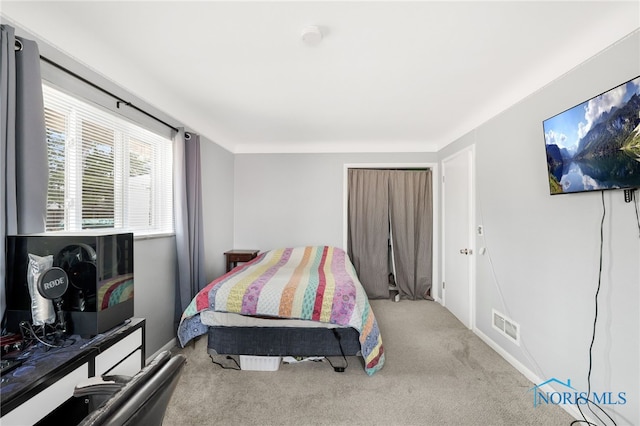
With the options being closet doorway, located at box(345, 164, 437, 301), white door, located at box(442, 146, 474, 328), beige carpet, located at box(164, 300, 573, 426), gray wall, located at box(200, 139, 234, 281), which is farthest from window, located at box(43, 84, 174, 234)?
white door, located at box(442, 146, 474, 328)

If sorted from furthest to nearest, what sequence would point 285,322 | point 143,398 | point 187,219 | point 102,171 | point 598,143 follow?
1. point 187,219
2. point 285,322
3. point 102,171
4. point 598,143
5. point 143,398

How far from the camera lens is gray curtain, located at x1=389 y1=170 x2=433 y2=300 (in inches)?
153

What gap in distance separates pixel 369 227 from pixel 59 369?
11.4 ft

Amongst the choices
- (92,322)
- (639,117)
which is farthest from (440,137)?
(92,322)

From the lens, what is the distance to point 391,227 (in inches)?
157

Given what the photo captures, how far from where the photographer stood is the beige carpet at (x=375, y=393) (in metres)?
1.63

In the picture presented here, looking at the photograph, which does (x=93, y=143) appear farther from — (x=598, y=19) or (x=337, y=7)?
(x=598, y=19)

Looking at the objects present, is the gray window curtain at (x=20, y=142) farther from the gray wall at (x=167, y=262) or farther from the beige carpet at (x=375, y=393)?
the beige carpet at (x=375, y=393)

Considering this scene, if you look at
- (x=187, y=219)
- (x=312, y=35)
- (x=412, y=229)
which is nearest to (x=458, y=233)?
(x=412, y=229)

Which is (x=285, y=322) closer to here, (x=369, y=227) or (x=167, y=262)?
(x=167, y=262)

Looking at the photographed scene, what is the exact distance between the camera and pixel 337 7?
1300 millimetres

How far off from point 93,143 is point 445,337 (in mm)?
3511

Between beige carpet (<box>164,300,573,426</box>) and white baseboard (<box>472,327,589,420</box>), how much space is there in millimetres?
38

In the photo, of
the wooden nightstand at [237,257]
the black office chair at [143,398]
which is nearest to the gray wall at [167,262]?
the wooden nightstand at [237,257]
